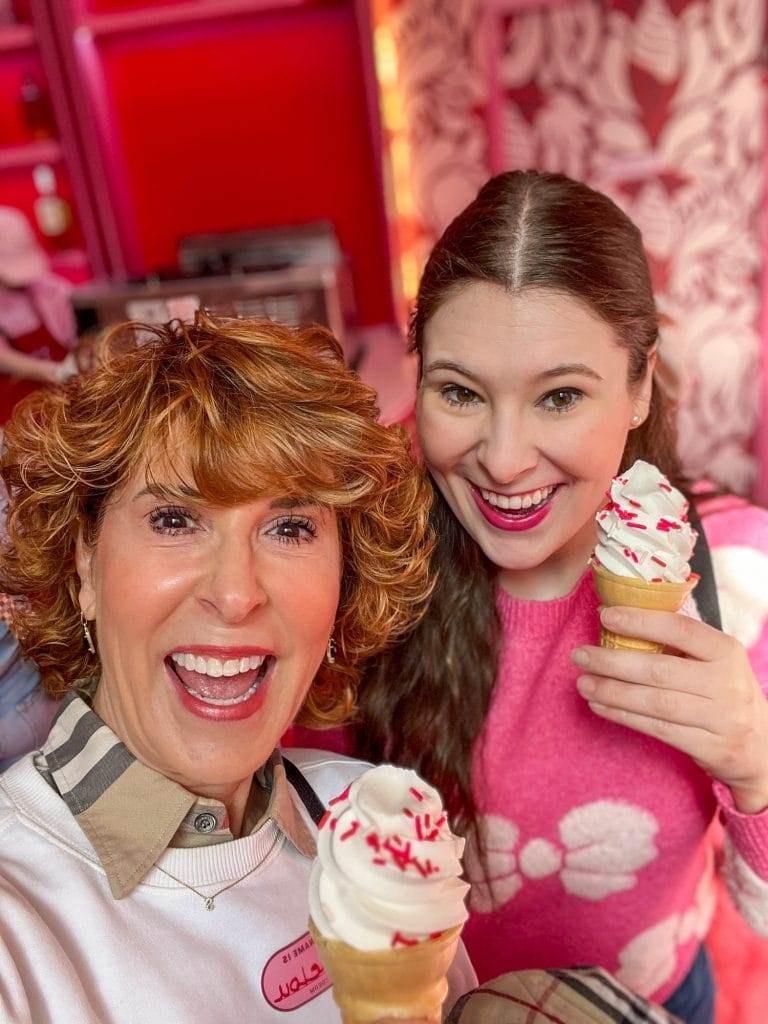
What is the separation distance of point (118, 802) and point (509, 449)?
691mm

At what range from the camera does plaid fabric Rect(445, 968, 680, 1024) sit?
105 centimetres

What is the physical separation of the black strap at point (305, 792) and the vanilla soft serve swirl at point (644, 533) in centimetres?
54

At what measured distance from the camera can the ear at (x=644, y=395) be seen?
148 centimetres

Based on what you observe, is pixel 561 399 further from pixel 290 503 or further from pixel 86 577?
pixel 86 577

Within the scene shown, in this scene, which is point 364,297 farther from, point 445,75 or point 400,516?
point 400,516

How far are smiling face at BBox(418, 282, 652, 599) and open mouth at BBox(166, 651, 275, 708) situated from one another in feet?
1.42

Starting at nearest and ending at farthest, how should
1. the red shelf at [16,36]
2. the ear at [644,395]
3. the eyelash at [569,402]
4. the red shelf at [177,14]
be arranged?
the eyelash at [569,402] < the ear at [644,395] < the red shelf at [177,14] < the red shelf at [16,36]

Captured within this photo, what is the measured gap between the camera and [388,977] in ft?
3.12

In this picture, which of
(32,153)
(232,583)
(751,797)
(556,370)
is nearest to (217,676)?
(232,583)

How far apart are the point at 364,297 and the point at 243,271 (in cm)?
92

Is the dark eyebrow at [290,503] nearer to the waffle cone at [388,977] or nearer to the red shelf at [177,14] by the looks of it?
the waffle cone at [388,977]

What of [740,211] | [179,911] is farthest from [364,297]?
[179,911]

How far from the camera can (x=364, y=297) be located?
4.41 metres

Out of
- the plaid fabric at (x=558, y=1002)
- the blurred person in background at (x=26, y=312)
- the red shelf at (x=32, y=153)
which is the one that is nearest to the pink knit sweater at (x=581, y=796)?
the plaid fabric at (x=558, y=1002)
